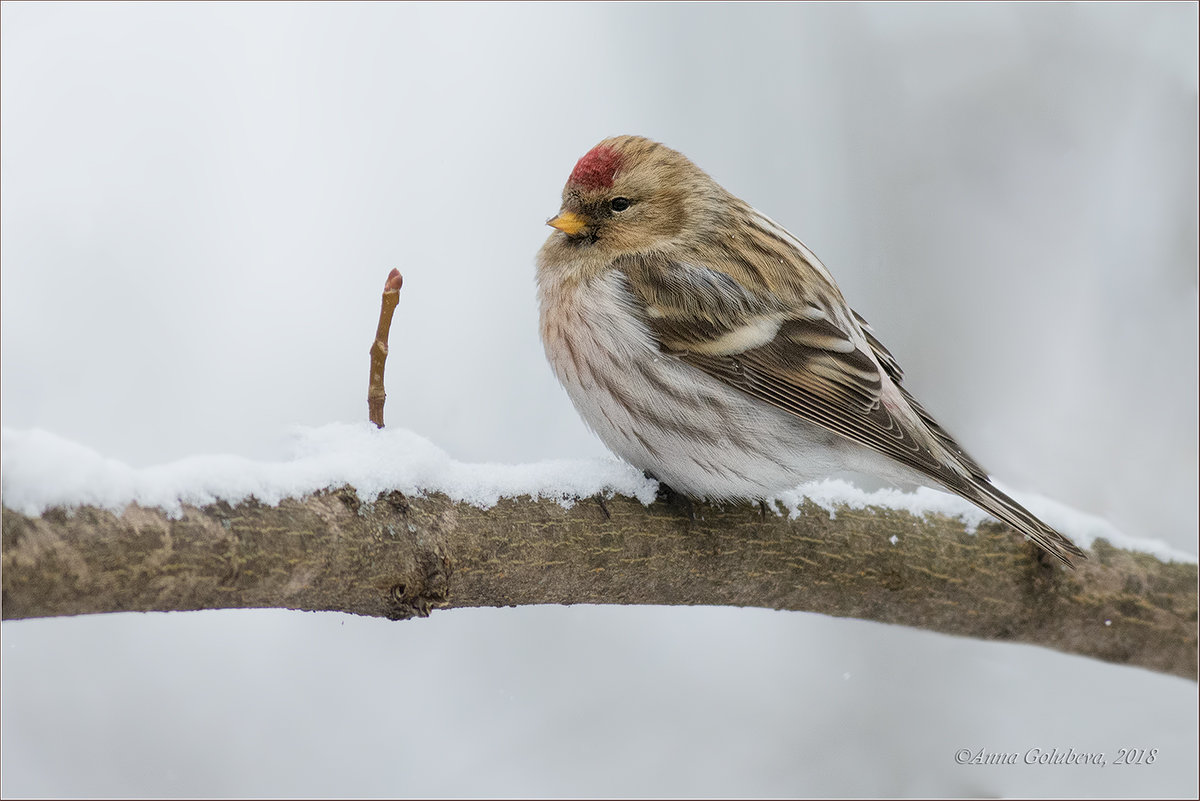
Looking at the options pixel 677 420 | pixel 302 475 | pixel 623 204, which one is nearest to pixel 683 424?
pixel 677 420

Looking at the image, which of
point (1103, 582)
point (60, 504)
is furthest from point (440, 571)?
point (1103, 582)

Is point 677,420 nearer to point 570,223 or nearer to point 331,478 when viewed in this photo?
point 570,223

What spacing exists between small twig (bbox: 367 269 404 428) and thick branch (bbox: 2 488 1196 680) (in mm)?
190

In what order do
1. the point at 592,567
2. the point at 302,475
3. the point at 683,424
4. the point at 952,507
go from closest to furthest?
the point at 302,475
the point at 592,567
the point at 683,424
the point at 952,507

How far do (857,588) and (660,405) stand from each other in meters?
0.67

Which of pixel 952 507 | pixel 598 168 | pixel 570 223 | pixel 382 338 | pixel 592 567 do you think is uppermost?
pixel 598 168

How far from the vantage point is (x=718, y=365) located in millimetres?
2289

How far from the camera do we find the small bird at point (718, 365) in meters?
2.28

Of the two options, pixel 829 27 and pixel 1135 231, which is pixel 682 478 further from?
pixel 1135 231

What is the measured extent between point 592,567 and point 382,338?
630 millimetres

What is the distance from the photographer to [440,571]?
5.75ft

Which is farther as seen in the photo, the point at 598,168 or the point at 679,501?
the point at 598,168

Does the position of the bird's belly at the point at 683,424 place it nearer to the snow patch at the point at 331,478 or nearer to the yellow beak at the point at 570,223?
the snow patch at the point at 331,478

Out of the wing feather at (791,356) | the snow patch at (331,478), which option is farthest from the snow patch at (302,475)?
the wing feather at (791,356)
